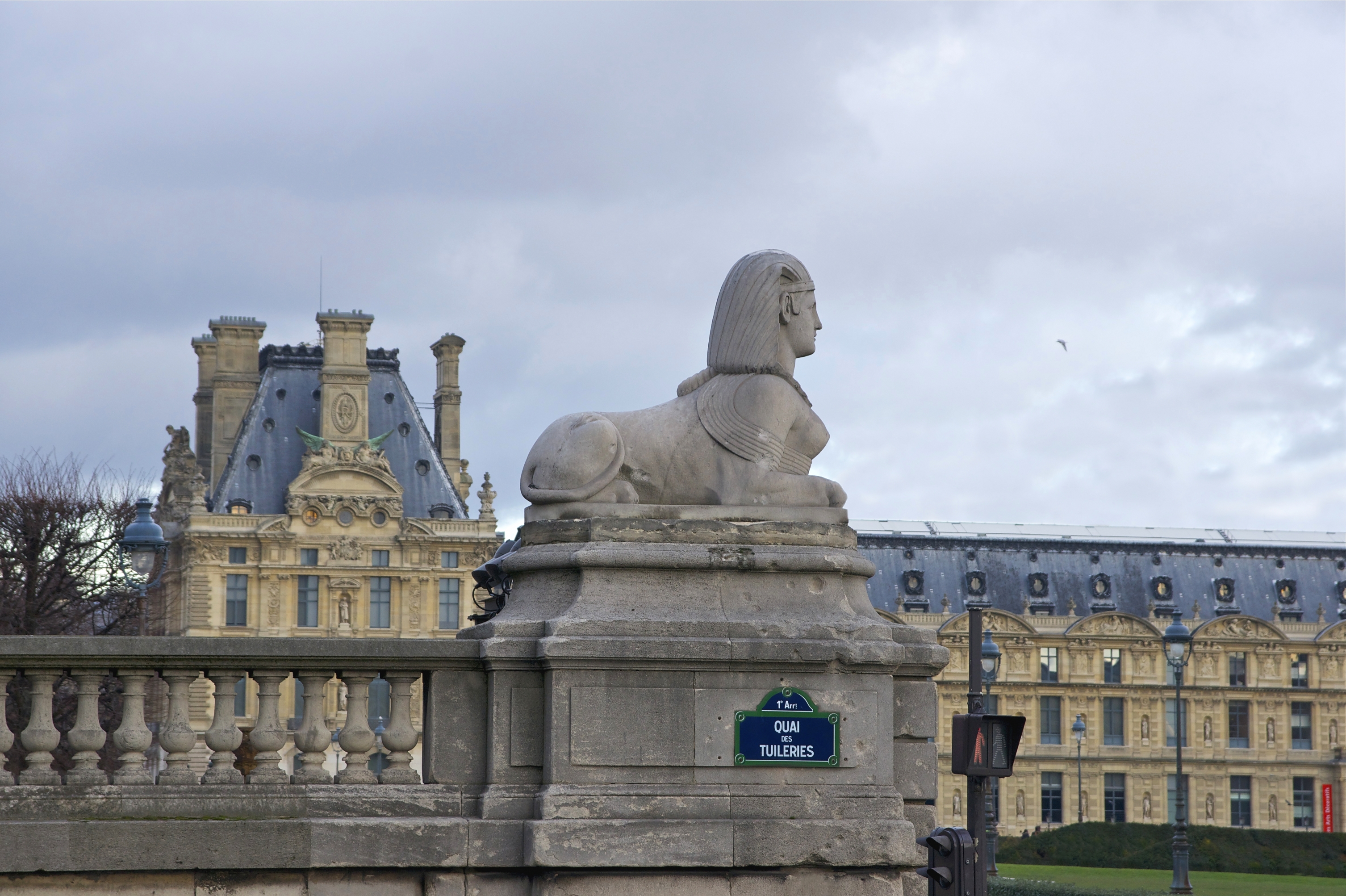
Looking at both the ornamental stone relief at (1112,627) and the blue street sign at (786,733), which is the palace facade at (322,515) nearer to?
the ornamental stone relief at (1112,627)

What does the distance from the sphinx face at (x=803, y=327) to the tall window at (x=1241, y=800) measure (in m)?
87.6

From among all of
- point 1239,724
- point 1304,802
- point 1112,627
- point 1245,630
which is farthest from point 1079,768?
point 1304,802

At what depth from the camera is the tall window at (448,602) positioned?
80.4 metres

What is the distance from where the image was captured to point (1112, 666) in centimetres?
9250

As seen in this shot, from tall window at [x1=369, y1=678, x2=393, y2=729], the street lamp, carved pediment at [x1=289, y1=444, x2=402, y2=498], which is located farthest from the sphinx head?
carved pediment at [x1=289, y1=444, x2=402, y2=498]

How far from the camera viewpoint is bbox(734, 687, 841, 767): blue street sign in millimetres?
10148

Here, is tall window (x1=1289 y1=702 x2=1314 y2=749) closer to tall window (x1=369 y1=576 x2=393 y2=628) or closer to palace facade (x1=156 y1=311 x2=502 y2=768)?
palace facade (x1=156 y1=311 x2=502 y2=768)

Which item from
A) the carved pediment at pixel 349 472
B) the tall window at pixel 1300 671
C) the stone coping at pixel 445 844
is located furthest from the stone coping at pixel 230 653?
the tall window at pixel 1300 671

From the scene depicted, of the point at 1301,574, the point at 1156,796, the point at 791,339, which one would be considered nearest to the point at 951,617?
the point at 1156,796

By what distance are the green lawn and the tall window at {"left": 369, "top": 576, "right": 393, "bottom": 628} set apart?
139 ft

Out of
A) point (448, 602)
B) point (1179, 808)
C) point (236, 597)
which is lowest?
point (1179, 808)

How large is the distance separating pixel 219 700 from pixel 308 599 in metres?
70.8

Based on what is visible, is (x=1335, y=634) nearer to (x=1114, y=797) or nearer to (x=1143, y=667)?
(x=1143, y=667)

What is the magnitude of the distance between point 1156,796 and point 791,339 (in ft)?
281
